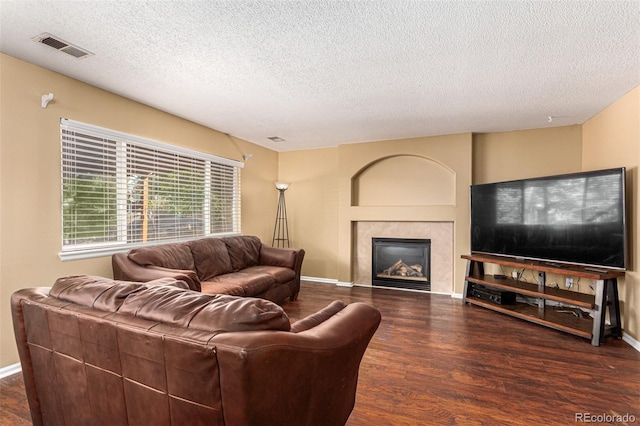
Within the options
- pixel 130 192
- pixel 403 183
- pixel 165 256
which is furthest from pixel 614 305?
pixel 130 192

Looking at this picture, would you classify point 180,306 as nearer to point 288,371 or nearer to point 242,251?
point 288,371

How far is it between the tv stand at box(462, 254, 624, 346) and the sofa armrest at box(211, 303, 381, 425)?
2.98 metres

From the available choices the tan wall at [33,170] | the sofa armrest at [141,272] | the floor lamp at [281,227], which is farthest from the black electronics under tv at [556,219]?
the tan wall at [33,170]

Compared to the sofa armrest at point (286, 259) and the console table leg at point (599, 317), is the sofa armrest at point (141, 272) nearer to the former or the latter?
the sofa armrest at point (286, 259)

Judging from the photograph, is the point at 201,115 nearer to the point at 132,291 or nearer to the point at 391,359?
the point at 132,291

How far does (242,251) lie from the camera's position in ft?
14.5

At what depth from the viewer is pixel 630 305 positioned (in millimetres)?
3055

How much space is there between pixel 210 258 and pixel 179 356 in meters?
2.96

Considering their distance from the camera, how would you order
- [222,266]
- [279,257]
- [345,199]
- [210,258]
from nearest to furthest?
[210,258] → [222,266] → [279,257] → [345,199]

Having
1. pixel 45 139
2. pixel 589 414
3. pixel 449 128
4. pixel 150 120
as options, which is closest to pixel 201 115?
pixel 150 120

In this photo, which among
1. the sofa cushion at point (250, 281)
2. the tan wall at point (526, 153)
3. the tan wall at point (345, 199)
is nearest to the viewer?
the sofa cushion at point (250, 281)

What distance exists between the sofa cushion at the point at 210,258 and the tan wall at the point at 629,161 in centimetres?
437

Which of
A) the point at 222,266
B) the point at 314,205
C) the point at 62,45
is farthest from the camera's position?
the point at 314,205

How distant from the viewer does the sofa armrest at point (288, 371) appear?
98 centimetres
